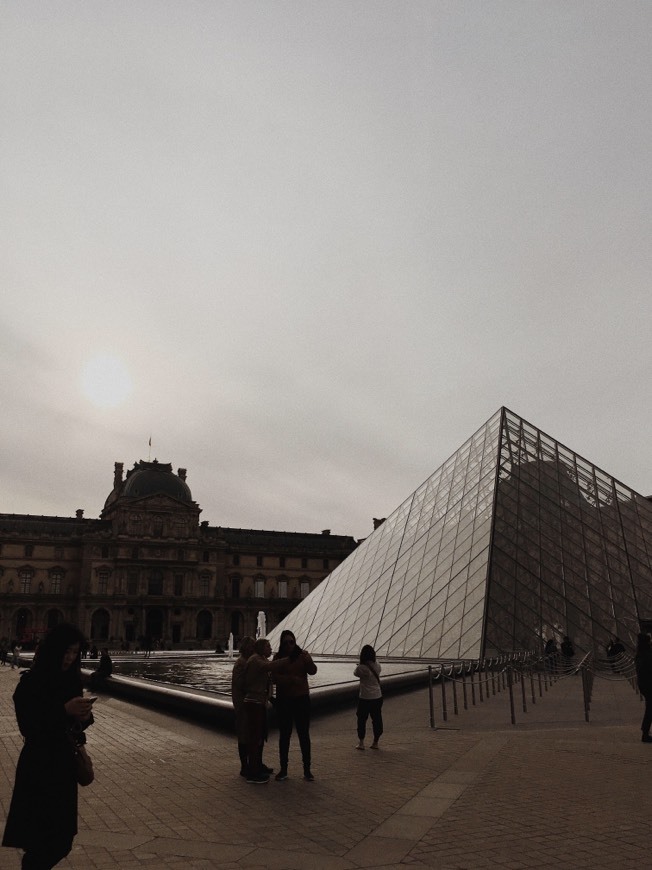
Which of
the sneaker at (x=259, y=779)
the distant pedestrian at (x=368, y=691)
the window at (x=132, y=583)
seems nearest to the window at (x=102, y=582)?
the window at (x=132, y=583)

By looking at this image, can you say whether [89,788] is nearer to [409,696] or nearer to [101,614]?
[409,696]

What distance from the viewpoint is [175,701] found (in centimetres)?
1284

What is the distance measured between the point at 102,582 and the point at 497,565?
197 feet

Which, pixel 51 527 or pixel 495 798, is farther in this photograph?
pixel 51 527

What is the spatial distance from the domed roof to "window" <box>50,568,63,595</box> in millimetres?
10578

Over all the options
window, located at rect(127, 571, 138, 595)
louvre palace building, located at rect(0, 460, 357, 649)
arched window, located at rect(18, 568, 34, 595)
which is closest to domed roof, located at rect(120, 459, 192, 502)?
louvre palace building, located at rect(0, 460, 357, 649)

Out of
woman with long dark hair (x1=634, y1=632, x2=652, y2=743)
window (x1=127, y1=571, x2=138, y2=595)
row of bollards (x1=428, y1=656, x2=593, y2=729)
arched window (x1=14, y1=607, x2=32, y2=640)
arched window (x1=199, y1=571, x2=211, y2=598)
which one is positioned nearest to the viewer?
woman with long dark hair (x1=634, y1=632, x2=652, y2=743)

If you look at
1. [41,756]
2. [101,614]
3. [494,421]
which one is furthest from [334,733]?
[101,614]

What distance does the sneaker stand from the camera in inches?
283

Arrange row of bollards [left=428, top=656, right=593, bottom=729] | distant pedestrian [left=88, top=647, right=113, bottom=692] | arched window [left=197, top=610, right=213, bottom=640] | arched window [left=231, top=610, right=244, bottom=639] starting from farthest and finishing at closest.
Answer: arched window [left=231, top=610, right=244, bottom=639], arched window [left=197, top=610, right=213, bottom=640], distant pedestrian [left=88, top=647, right=113, bottom=692], row of bollards [left=428, top=656, right=593, bottom=729]

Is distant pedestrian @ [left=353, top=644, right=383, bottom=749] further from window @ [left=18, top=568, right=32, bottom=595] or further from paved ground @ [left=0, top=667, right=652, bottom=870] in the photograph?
window @ [left=18, top=568, right=32, bottom=595]

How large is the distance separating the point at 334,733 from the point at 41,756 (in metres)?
8.35

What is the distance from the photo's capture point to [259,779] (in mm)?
7211

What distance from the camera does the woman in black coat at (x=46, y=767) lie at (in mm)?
3357
